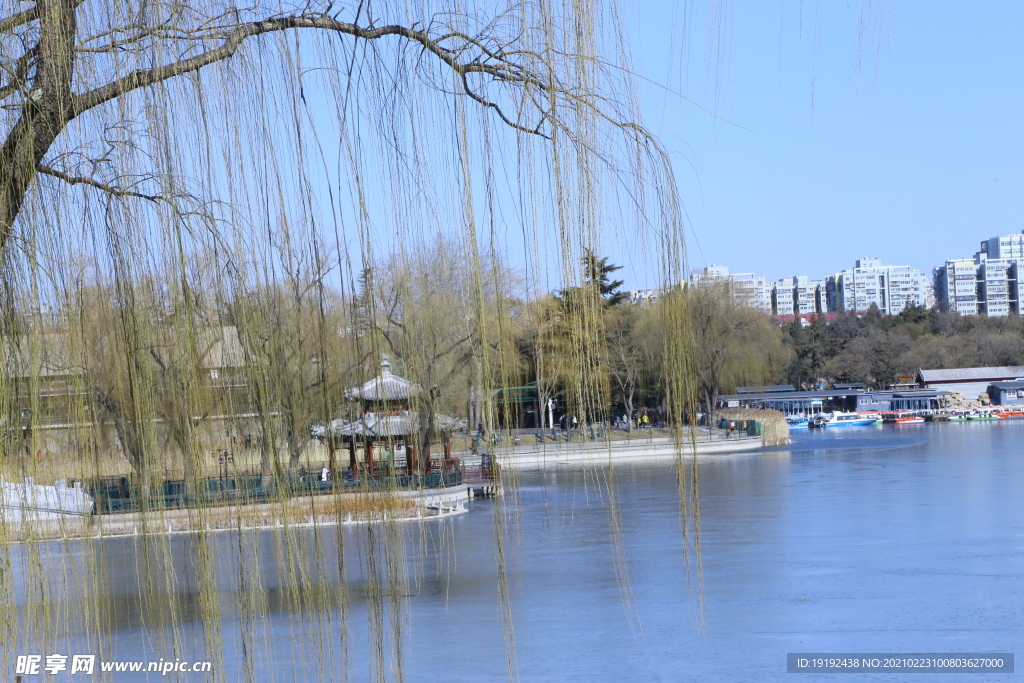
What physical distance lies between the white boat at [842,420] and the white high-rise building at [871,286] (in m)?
60.1

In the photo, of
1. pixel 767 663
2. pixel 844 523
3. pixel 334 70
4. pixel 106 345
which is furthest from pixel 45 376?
pixel 844 523

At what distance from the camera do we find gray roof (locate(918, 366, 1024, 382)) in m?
49.2

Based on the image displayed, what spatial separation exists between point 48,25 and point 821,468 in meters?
23.8

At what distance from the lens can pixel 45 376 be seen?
2.23 m

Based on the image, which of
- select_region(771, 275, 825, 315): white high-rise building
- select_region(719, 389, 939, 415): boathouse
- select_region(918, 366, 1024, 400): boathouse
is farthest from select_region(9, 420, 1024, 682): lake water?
select_region(771, 275, 825, 315): white high-rise building

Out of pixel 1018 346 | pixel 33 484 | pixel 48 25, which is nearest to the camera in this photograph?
pixel 48 25

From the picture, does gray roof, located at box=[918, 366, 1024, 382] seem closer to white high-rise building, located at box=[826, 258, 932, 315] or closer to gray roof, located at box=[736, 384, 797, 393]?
gray roof, located at box=[736, 384, 797, 393]

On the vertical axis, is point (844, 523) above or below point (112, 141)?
below

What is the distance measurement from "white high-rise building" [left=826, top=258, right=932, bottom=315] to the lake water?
3543 inches

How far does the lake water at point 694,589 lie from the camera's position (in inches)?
308

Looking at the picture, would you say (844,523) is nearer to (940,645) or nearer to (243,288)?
(940,645)

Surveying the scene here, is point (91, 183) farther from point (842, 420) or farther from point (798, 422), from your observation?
point (842, 420)

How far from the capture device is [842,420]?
148 feet

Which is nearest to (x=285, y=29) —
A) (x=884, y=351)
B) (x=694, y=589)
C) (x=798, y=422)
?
(x=694, y=589)
